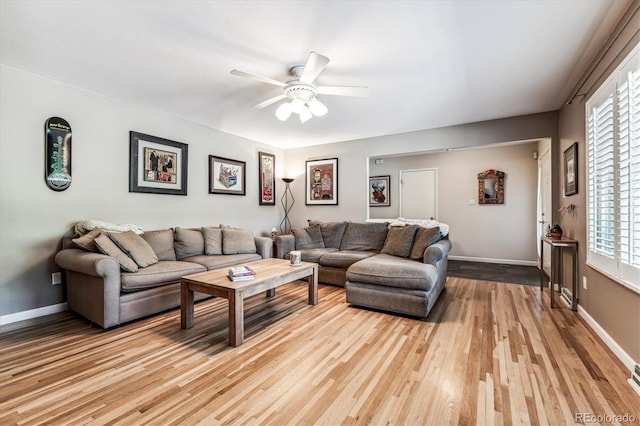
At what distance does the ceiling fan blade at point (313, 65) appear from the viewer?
2.04 meters

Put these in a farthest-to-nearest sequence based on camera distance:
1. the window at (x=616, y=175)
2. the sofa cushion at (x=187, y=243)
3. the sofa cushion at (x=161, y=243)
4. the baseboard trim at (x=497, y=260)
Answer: the baseboard trim at (x=497, y=260)
the sofa cushion at (x=187, y=243)
the sofa cushion at (x=161, y=243)
the window at (x=616, y=175)

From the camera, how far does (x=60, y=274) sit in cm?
298

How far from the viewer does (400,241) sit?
3855mm

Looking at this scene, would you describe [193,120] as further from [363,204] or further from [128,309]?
[363,204]

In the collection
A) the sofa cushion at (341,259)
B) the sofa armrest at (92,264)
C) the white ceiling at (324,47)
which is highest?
the white ceiling at (324,47)

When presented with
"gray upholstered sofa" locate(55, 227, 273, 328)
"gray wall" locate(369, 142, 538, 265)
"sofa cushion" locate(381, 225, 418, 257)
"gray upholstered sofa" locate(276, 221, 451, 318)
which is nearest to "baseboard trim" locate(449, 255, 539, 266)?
"gray wall" locate(369, 142, 538, 265)

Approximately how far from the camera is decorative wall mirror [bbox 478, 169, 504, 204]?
18.1 feet

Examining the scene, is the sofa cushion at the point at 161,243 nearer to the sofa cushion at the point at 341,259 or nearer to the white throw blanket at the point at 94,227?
the white throw blanket at the point at 94,227

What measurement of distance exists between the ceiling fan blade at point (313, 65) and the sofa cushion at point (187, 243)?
2570mm

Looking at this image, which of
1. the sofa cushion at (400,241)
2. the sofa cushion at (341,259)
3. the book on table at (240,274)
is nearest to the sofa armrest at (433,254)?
the sofa cushion at (400,241)

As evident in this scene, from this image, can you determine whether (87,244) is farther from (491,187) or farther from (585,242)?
(491,187)

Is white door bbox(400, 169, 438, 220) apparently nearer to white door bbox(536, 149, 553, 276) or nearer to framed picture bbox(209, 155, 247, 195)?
white door bbox(536, 149, 553, 276)

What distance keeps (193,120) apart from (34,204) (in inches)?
83.5

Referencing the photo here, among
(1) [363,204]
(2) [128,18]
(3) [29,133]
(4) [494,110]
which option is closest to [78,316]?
(3) [29,133]
